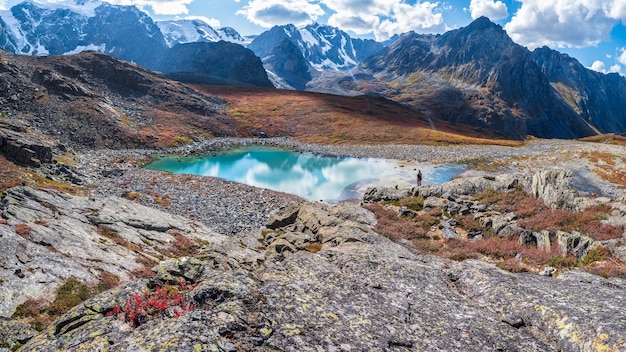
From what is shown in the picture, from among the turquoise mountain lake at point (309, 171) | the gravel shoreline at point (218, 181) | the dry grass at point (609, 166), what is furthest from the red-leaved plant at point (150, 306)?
the dry grass at point (609, 166)

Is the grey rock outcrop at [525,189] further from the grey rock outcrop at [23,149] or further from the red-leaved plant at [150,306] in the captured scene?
the grey rock outcrop at [23,149]

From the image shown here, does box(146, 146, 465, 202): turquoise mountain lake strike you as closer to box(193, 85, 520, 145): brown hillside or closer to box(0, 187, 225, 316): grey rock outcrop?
box(193, 85, 520, 145): brown hillside

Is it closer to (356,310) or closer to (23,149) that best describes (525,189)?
(356,310)

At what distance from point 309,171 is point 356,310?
60.3m

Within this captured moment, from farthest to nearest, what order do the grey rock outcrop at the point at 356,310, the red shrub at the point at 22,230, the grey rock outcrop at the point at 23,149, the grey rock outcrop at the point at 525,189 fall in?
the grey rock outcrop at the point at 23,149, the grey rock outcrop at the point at 525,189, the red shrub at the point at 22,230, the grey rock outcrop at the point at 356,310

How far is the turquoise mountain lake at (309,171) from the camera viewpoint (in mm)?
59750

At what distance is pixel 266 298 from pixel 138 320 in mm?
4287

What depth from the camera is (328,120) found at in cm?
12706

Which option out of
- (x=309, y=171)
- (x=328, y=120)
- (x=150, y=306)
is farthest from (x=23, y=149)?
(x=328, y=120)

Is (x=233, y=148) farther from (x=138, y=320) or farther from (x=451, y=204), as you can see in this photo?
(x=138, y=320)

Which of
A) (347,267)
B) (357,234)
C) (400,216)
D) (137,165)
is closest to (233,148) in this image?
(137,165)

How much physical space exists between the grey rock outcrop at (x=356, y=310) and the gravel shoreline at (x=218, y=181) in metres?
21.8

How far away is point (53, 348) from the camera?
1009 cm

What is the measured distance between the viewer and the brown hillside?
113 m
